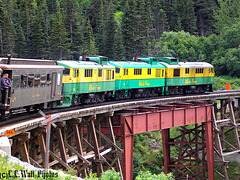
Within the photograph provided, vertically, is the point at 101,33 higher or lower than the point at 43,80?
higher

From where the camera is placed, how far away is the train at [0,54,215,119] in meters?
19.9

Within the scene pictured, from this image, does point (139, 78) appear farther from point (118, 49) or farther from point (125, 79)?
point (118, 49)

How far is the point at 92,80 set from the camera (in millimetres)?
29109

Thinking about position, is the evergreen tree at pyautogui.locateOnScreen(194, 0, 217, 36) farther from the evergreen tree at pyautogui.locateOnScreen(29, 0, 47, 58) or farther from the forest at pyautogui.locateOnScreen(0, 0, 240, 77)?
the evergreen tree at pyautogui.locateOnScreen(29, 0, 47, 58)

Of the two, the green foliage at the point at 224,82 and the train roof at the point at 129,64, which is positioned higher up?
the train roof at the point at 129,64

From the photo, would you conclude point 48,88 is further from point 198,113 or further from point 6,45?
point 6,45

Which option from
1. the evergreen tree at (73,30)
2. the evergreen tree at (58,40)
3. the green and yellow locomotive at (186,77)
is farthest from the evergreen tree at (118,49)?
the green and yellow locomotive at (186,77)

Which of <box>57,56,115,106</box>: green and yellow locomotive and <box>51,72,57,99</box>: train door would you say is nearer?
Answer: <box>51,72,57,99</box>: train door

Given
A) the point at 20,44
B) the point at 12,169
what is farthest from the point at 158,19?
the point at 12,169

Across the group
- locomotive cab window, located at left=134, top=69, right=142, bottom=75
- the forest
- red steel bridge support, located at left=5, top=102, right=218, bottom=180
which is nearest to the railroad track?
red steel bridge support, located at left=5, top=102, right=218, bottom=180

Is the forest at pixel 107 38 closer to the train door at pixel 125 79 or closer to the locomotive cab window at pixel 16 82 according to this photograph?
the train door at pixel 125 79

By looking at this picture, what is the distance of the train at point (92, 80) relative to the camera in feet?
65.2

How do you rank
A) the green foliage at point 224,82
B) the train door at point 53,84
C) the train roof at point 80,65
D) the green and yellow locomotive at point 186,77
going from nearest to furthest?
the train door at point 53,84 → the train roof at point 80,65 → the green and yellow locomotive at point 186,77 → the green foliage at point 224,82

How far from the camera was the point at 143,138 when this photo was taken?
4741 centimetres
